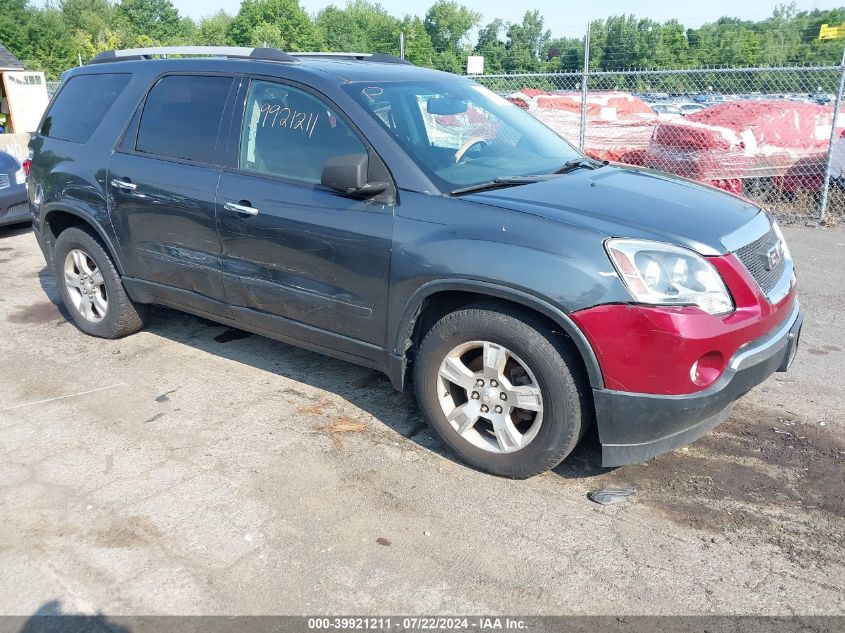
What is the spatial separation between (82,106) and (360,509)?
12.3ft

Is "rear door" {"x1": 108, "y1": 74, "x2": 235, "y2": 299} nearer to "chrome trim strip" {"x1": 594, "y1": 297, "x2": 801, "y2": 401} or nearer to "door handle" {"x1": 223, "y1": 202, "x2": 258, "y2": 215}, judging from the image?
"door handle" {"x1": 223, "y1": 202, "x2": 258, "y2": 215}

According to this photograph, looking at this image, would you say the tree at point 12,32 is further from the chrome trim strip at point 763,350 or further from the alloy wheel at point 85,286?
the chrome trim strip at point 763,350

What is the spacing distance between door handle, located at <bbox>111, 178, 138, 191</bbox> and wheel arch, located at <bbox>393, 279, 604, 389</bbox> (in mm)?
2192

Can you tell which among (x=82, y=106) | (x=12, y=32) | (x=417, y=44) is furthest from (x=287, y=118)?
(x=12, y=32)

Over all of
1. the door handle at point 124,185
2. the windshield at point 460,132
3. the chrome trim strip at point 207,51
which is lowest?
the door handle at point 124,185

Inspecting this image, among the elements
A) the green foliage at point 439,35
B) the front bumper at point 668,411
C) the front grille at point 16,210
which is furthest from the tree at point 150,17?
the front bumper at point 668,411

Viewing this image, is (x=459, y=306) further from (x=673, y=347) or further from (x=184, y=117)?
(x=184, y=117)

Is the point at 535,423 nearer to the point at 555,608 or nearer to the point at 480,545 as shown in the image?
the point at 480,545

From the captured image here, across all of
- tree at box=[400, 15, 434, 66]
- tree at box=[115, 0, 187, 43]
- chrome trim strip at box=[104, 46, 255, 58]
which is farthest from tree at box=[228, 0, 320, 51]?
chrome trim strip at box=[104, 46, 255, 58]

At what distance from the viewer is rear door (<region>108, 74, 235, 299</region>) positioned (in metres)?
4.38

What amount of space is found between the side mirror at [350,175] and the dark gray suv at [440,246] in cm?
1

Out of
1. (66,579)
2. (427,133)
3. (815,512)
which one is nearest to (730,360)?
(815,512)

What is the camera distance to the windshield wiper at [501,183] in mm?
3587

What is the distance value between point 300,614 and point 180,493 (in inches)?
42.3
